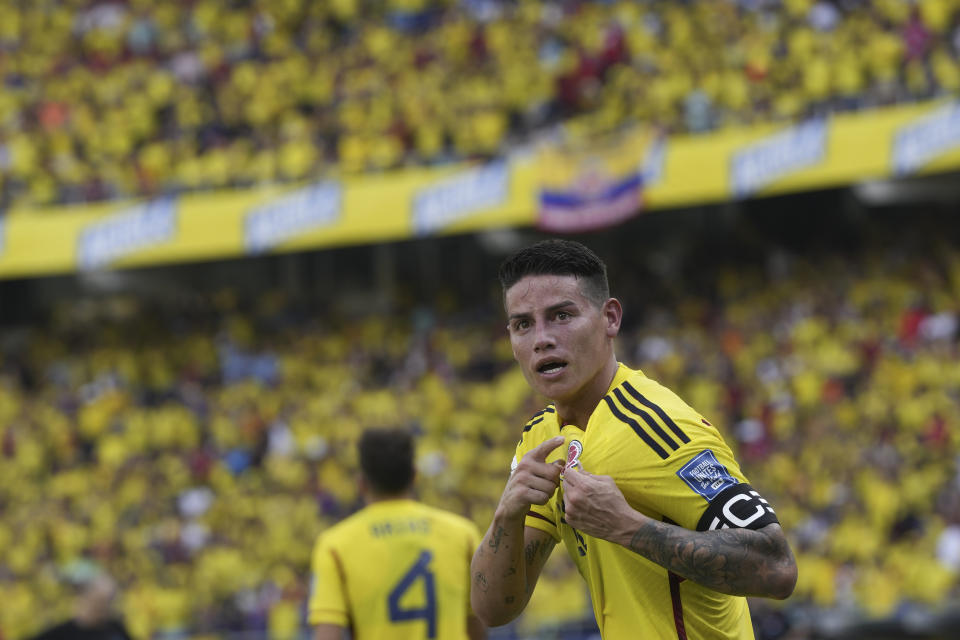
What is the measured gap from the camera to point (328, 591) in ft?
16.2

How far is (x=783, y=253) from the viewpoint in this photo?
61.7 ft

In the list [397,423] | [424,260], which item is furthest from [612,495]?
[424,260]

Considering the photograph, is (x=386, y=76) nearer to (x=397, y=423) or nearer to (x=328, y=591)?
(x=397, y=423)

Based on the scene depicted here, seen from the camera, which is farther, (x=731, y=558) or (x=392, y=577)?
(x=392, y=577)

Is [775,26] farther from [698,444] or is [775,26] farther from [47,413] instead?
[698,444]

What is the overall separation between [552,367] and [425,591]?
80.6 inches

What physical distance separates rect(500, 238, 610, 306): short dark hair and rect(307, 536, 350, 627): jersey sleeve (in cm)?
198

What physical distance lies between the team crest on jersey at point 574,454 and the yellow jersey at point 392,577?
196 centimetres

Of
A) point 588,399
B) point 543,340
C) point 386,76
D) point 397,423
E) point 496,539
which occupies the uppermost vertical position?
point 386,76

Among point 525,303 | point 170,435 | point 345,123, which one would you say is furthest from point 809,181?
point 525,303

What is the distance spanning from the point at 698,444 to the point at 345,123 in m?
18.0

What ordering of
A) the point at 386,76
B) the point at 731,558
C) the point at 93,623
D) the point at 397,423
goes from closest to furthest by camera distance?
the point at 731,558 < the point at 93,623 < the point at 397,423 < the point at 386,76

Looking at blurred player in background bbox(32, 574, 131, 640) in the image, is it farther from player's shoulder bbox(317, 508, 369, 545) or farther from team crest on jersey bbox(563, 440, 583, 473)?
team crest on jersey bbox(563, 440, 583, 473)

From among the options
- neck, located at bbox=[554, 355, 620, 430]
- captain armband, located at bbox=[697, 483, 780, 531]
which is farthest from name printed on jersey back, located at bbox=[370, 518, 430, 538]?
captain armband, located at bbox=[697, 483, 780, 531]
